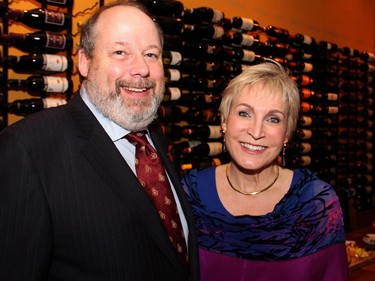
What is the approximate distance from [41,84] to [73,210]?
157 cm

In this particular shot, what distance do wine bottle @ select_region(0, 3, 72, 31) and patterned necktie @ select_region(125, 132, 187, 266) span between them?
1.40m

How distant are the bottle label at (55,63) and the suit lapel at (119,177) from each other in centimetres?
134

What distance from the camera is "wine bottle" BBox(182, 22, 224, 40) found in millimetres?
3547

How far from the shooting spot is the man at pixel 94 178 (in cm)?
123

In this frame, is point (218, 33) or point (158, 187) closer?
point (158, 187)

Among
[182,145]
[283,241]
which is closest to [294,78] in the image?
[182,145]

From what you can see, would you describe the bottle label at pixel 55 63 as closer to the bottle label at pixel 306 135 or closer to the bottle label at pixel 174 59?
the bottle label at pixel 174 59

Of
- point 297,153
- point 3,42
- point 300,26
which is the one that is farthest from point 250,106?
point 300,26

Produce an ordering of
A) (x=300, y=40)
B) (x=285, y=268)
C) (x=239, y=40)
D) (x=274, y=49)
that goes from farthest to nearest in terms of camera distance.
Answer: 1. (x=300, y=40)
2. (x=274, y=49)
3. (x=239, y=40)
4. (x=285, y=268)

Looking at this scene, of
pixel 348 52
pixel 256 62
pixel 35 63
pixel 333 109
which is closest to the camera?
pixel 35 63

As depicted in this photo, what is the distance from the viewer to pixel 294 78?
4.71m

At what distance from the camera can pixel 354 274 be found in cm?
247

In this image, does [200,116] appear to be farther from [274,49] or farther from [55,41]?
[55,41]

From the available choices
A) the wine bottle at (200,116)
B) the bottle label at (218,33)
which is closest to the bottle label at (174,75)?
the wine bottle at (200,116)
